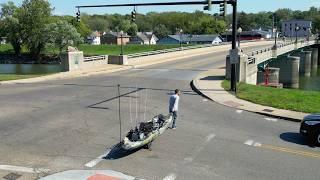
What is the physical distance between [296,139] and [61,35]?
85.6 m

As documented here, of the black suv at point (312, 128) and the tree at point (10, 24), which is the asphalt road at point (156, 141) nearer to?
the black suv at point (312, 128)

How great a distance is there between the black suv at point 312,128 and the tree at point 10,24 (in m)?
90.6

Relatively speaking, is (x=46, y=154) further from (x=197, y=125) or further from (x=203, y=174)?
(x=197, y=125)

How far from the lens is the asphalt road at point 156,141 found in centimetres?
1198

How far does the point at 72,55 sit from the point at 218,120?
897 inches

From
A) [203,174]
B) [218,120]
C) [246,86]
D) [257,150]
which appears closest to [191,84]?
Answer: [246,86]

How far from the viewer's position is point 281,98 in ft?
75.9

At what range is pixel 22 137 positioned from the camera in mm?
14781

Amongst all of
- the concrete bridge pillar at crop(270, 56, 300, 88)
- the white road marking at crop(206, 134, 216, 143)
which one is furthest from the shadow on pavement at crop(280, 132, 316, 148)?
the concrete bridge pillar at crop(270, 56, 300, 88)

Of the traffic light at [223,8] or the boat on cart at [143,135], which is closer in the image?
the boat on cart at [143,135]

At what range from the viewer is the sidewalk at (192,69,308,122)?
63.6ft

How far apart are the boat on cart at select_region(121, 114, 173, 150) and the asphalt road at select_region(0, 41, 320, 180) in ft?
1.15

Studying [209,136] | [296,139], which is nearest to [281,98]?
[296,139]

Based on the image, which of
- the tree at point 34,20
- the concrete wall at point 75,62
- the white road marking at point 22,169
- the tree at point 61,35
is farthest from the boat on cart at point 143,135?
the tree at point 34,20
